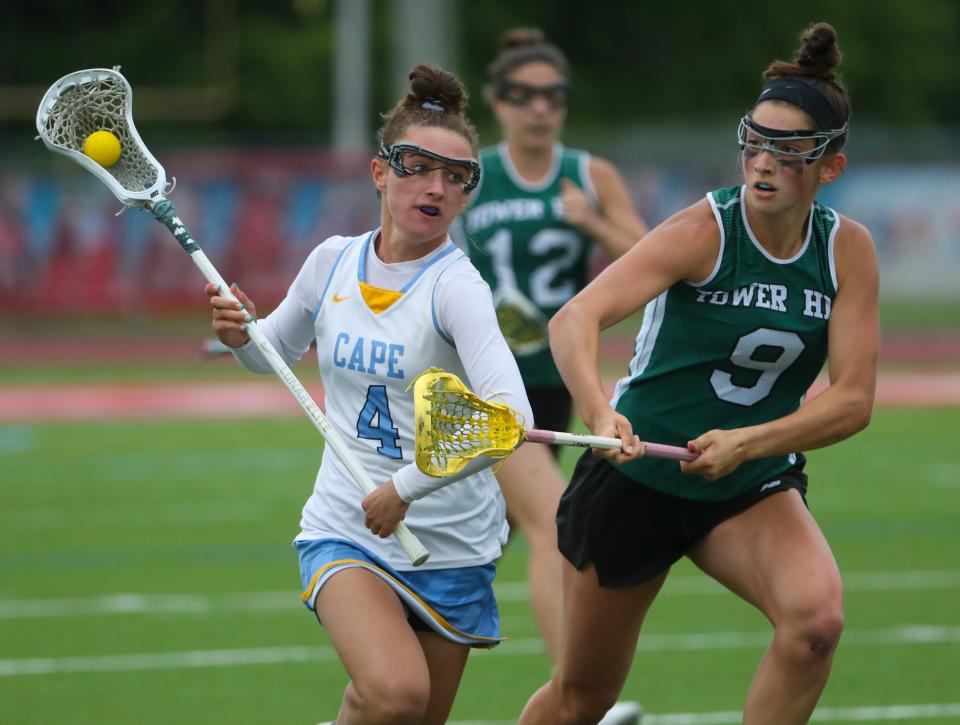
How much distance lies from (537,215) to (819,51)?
231 centimetres

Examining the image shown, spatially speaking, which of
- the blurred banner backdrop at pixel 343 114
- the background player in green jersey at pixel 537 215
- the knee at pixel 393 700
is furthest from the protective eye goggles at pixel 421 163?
the blurred banner backdrop at pixel 343 114

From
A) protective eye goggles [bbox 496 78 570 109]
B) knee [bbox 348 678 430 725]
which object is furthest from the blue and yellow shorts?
protective eye goggles [bbox 496 78 570 109]

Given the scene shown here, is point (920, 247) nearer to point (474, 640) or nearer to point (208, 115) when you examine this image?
point (208, 115)

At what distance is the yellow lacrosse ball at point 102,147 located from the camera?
4.84 meters

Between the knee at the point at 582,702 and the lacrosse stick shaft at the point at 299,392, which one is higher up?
the lacrosse stick shaft at the point at 299,392

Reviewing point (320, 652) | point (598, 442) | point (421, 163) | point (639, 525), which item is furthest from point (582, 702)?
point (320, 652)

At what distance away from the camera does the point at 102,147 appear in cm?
484

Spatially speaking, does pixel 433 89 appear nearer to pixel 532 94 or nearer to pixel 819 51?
pixel 819 51

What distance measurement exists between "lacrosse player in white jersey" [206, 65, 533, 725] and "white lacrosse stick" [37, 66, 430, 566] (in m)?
0.25

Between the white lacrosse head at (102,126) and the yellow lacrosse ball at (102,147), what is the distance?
0.8 inches

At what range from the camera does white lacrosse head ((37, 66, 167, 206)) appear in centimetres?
479

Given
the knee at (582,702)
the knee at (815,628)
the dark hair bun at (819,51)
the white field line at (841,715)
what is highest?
the dark hair bun at (819,51)

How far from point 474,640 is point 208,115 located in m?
22.6

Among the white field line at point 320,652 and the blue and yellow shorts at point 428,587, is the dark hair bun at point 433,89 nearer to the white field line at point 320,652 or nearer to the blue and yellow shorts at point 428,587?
the blue and yellow shorts at point 428,587
